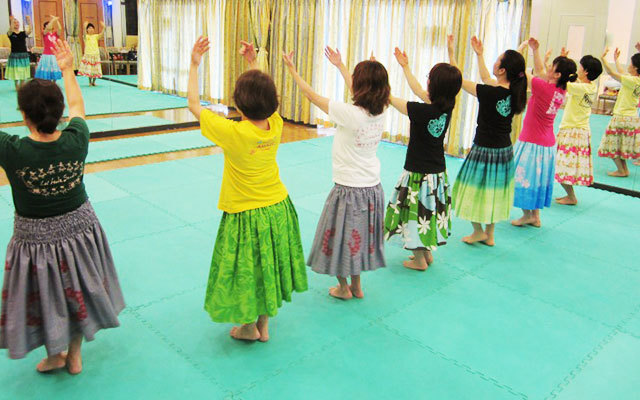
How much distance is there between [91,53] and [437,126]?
485cm

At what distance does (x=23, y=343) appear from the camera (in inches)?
88.7

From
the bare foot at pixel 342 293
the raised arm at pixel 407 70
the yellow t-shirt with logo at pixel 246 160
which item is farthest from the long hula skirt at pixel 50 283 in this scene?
the raised arm at pixel 407 70

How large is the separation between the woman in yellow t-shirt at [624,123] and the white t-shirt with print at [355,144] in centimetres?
387

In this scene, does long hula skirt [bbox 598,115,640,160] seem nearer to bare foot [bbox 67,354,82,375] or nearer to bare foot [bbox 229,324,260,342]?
bare foot [bbox 229,324,260,342]

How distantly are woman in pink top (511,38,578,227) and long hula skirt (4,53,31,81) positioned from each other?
4930 millimetres

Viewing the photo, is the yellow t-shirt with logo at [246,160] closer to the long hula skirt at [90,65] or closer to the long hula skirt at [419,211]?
the long hula skirt at [419,211]

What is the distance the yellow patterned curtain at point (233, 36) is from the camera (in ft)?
30.3

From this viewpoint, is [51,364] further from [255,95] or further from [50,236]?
[255,95]

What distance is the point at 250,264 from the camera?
254 cm

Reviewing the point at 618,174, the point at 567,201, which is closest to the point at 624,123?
the point at 618,174

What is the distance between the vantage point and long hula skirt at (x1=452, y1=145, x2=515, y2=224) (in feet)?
13.0

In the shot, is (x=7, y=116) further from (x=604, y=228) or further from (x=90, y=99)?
(x=604, y=228)

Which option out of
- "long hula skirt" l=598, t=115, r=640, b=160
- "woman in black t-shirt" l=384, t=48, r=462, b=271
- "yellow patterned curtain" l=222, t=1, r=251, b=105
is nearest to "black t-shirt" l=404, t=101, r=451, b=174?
"woman in black t-shirt" l=384, t=48, r=462, b=271

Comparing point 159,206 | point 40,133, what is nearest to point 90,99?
point 159,206
